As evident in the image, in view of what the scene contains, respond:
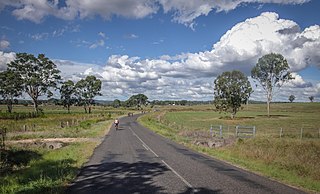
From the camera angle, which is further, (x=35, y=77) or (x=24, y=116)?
(x=35, y=77)

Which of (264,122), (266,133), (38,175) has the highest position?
(38,175)

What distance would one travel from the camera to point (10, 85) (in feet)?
256

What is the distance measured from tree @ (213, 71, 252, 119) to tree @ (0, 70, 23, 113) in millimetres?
51813

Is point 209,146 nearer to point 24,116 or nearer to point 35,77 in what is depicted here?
point 24,116

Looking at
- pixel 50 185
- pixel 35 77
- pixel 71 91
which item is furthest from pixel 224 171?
pixel 71 91

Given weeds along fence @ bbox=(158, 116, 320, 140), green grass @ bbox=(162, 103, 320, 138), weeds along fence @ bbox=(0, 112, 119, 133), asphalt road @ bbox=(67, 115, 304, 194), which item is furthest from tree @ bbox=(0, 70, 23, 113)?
asphalt road @ bbox=(67, 115, 304, 194)

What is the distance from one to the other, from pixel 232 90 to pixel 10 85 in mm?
62073

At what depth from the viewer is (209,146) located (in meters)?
22.4

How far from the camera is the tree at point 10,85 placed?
68.7 m

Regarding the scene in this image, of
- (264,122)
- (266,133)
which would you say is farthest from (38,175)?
(264,122)

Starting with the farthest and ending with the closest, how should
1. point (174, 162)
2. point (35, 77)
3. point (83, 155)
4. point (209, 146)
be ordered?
point (35, 77) → point (209, 146) → point (83, 155) → point (174, 162)

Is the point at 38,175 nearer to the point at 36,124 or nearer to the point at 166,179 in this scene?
A: the point at 166,179

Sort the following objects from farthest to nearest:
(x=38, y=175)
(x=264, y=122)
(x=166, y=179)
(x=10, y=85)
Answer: (x=10, y=85) < (x=264, y=122) < (x=38, y=175) < (x=166, y=179)

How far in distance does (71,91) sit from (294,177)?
106469 mm
